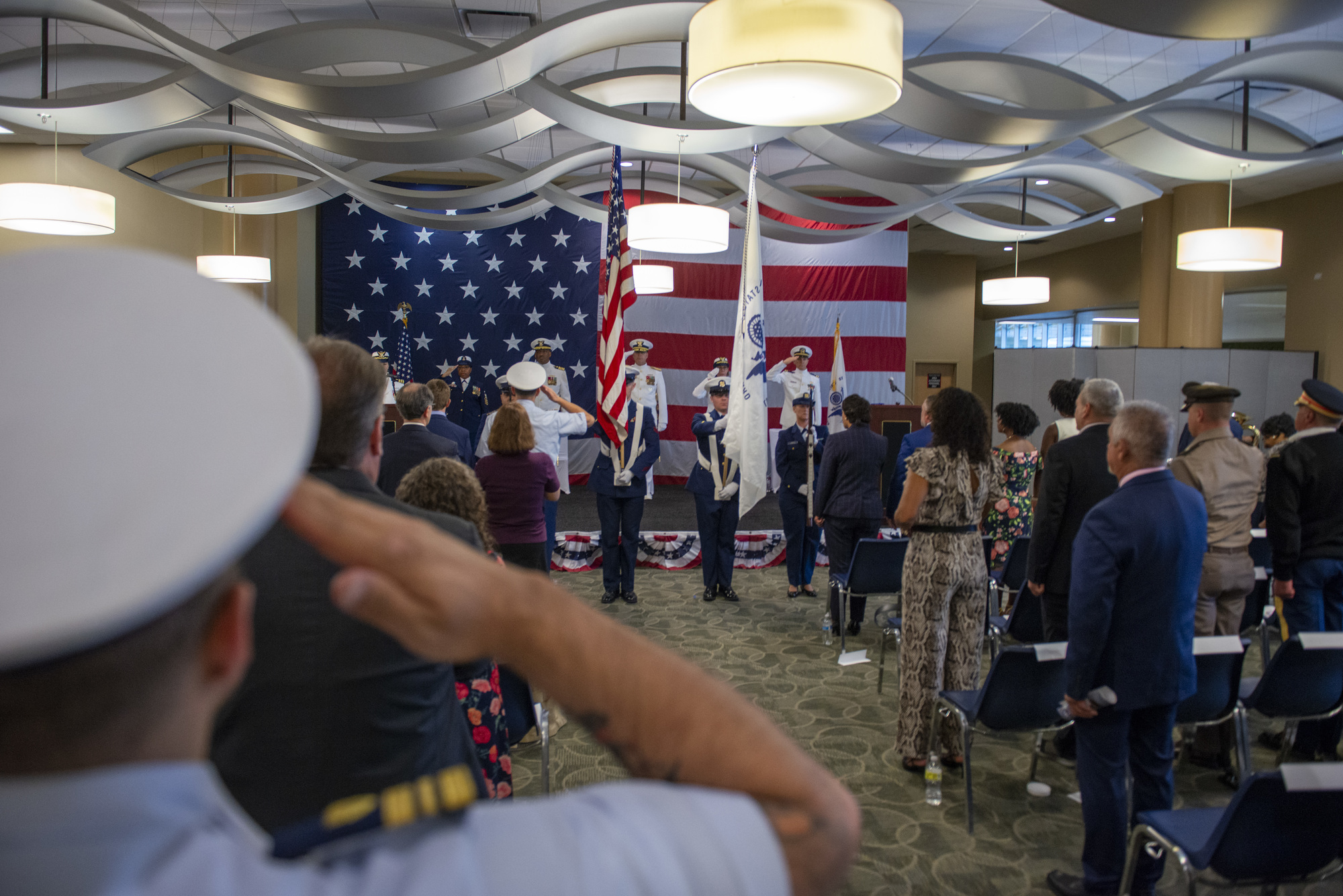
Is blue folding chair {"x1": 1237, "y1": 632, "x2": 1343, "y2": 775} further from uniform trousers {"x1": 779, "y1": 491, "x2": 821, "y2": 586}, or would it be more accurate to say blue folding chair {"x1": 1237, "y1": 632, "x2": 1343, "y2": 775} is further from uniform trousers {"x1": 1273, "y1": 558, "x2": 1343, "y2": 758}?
uniform trousers {"x1": 779, "y1": 491, "x2": 821, "y2": 586}

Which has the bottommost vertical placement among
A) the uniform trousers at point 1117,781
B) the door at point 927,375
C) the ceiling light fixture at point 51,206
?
the uniform trousers at point 1117,781

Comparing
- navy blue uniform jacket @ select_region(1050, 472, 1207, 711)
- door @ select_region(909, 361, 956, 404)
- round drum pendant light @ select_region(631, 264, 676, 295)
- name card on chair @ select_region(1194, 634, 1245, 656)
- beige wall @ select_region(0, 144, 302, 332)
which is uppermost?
beige wall @ select_region(0, 144, 302, 332)

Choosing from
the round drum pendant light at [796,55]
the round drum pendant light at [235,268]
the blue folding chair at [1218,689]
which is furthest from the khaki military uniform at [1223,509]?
the round drum pendant light at [235,268]

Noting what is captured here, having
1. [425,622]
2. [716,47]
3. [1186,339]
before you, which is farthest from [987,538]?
[1186,339]

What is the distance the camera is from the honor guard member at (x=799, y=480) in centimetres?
627

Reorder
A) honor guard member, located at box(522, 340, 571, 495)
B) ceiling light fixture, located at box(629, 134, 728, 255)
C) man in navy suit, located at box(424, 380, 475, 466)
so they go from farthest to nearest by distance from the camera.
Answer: honor guard member, located at box(522, 340, 571, 495), ceiling light fixture, located at box(629, 134, 728, 255), man in navy suit, located at box(424, 380, 475, 466)

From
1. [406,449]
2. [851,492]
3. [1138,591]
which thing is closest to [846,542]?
[851,492]

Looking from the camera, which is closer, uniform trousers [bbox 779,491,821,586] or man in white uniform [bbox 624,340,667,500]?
uniform trousers [bbox 779,491,821,586]

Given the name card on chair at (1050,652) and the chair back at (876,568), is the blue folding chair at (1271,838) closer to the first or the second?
the name card on chair at (1050,652)

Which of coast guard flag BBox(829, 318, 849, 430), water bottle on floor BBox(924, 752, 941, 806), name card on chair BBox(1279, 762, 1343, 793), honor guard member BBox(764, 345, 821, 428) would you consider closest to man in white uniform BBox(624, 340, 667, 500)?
honor guard member BBox(764, 345, 821, 428)

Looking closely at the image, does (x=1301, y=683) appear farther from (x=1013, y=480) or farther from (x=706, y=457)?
(x=706, y=457)

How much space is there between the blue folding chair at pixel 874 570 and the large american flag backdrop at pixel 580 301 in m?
6.84

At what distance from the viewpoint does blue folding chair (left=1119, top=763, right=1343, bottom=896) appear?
1.88 metres

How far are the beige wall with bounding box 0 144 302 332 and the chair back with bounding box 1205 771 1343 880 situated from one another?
34.9 feet
